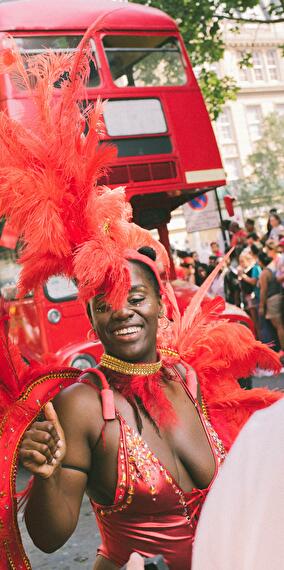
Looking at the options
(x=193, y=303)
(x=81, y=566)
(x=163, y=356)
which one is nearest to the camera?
(x=163, y=356)

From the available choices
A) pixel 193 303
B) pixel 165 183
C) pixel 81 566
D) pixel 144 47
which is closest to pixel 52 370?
pixel 193 303

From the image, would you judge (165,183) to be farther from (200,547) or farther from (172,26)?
(200,547)

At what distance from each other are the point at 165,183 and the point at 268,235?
3.51 m

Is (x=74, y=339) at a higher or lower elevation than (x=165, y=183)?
lower

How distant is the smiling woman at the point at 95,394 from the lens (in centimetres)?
185

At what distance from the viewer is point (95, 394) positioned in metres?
1.96

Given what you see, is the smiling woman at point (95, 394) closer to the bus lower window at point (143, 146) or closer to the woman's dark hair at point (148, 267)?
the woman's dark hair at point (148, 267)

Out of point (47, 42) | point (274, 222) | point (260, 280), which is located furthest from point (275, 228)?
point (47, 42)

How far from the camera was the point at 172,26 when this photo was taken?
25.5 ft

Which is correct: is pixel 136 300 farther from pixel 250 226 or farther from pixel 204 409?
pixel 250 226

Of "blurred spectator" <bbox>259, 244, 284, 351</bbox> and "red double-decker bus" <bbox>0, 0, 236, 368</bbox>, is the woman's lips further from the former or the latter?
"blurred spectator" <bbox>259, 244, 284, 351</bbox>

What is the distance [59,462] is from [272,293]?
728 cm

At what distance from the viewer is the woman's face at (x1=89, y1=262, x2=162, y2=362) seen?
6.73 feet

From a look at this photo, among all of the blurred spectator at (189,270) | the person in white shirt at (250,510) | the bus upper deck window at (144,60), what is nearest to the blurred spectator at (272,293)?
the bus upper deck window at (144,60)
